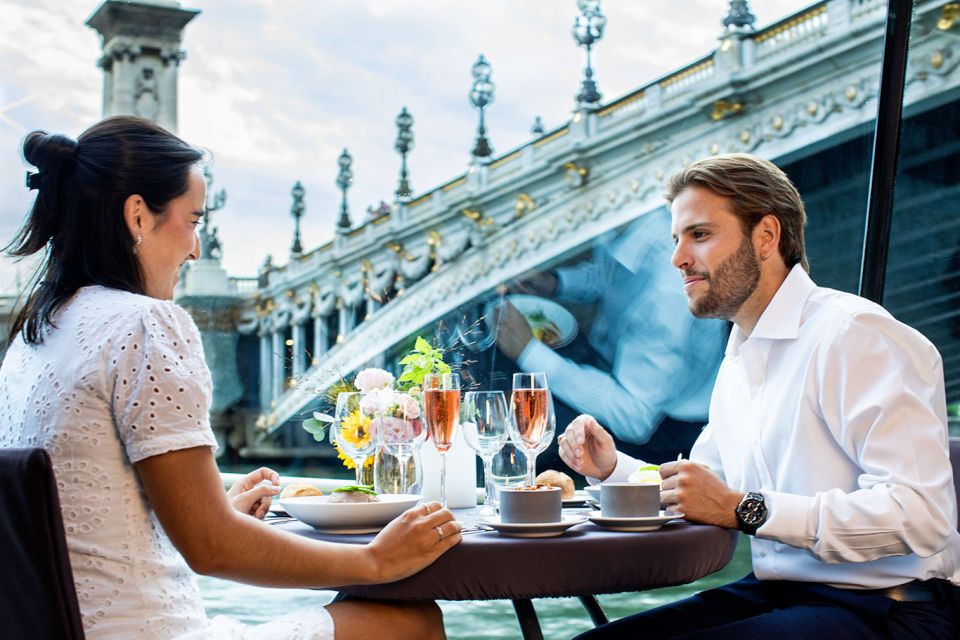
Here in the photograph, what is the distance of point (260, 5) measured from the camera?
8.72 metres

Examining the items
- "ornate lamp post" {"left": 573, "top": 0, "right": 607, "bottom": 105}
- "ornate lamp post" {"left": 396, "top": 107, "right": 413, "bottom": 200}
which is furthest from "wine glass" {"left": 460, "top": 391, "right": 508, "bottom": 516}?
"ornate lamp post" {"left": 573, "top": 0, "right": 607, "bottom": 105}

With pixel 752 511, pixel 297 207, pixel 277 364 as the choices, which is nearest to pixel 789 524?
pixel 752 511

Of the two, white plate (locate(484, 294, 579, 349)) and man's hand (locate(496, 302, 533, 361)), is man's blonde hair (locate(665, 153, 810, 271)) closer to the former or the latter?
white plate (locate(484, 294, 579, 349))

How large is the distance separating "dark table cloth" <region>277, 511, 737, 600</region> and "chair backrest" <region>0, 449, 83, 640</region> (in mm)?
304

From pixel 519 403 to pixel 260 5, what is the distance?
812 cm

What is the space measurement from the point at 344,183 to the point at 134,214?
7.15 metres

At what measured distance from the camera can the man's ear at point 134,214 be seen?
3.58 ft

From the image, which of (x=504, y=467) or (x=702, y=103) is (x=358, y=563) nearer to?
(x=504, y=467)

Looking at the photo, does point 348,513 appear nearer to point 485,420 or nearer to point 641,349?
point 485,420

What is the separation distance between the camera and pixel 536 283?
34.0 feet

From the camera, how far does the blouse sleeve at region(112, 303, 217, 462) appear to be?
37.7 inches

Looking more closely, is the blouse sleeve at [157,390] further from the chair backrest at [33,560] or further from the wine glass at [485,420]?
the wine glass at [485,420]

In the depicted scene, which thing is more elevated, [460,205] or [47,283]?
[460,205]

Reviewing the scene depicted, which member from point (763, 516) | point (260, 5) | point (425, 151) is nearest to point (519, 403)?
point (763, 516)
